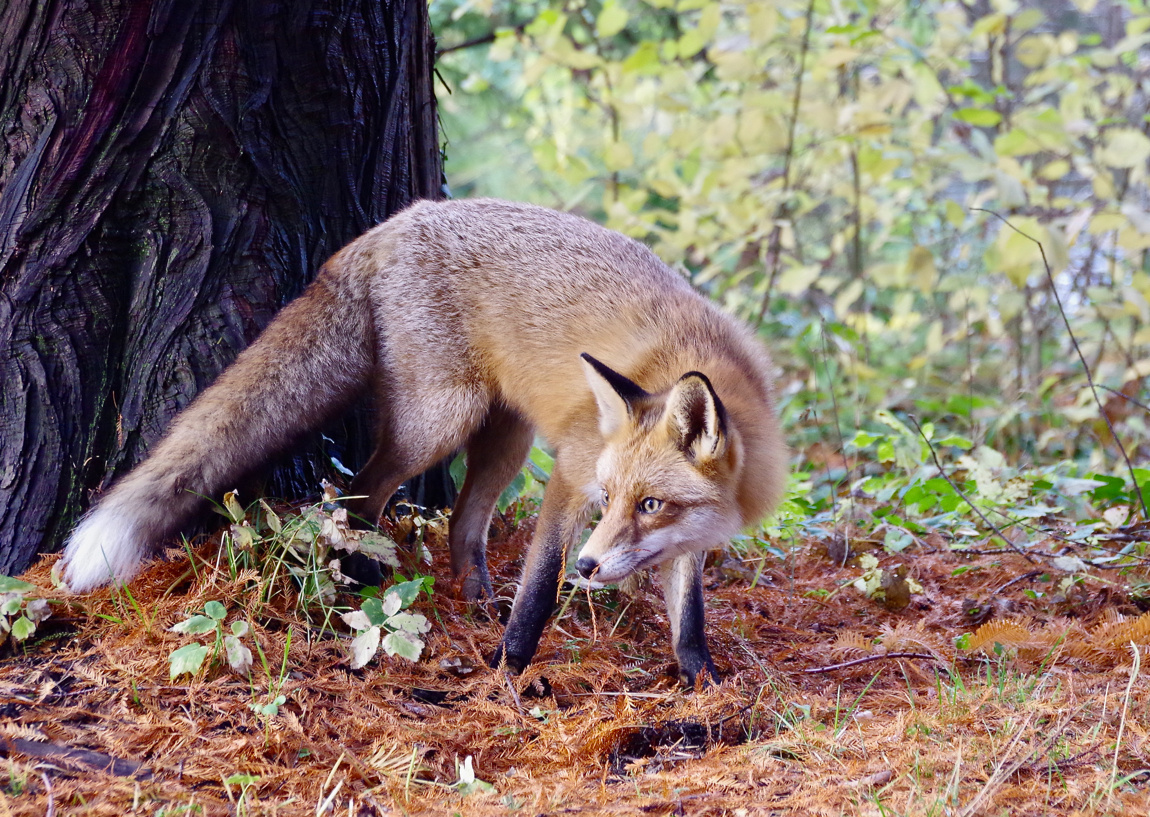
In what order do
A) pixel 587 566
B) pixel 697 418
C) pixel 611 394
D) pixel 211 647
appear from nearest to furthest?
pixel 211 647
pixel 587 566
pixel 697 418
pixel 611 394

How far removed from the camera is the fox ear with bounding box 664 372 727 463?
2.59 metres

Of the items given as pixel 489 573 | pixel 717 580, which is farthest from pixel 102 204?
pixel 717 580

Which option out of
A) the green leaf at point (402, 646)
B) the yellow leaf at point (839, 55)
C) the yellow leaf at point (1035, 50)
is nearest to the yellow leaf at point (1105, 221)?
the yellow leaf at point (1035, 50)

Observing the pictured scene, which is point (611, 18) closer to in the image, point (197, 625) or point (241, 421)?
point (241, 421)

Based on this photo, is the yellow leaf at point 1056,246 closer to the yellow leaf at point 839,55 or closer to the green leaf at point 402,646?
the yellow leaf at point 839,55

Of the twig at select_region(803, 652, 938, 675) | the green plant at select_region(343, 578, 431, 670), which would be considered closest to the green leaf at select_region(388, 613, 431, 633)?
the green plant at select_region(343, 578, 431, 670)

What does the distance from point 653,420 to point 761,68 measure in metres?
3.98

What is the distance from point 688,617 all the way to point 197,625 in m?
1.57

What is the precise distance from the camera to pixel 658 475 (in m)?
2.80

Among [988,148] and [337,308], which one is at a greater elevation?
[988,148]

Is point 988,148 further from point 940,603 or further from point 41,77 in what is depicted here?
point 41,77

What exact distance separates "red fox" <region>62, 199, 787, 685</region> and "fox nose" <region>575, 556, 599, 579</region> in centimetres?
1

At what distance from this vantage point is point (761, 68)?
19.2 feet

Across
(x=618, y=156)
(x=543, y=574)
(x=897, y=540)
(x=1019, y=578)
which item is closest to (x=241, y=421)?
(x=543, y=574)
